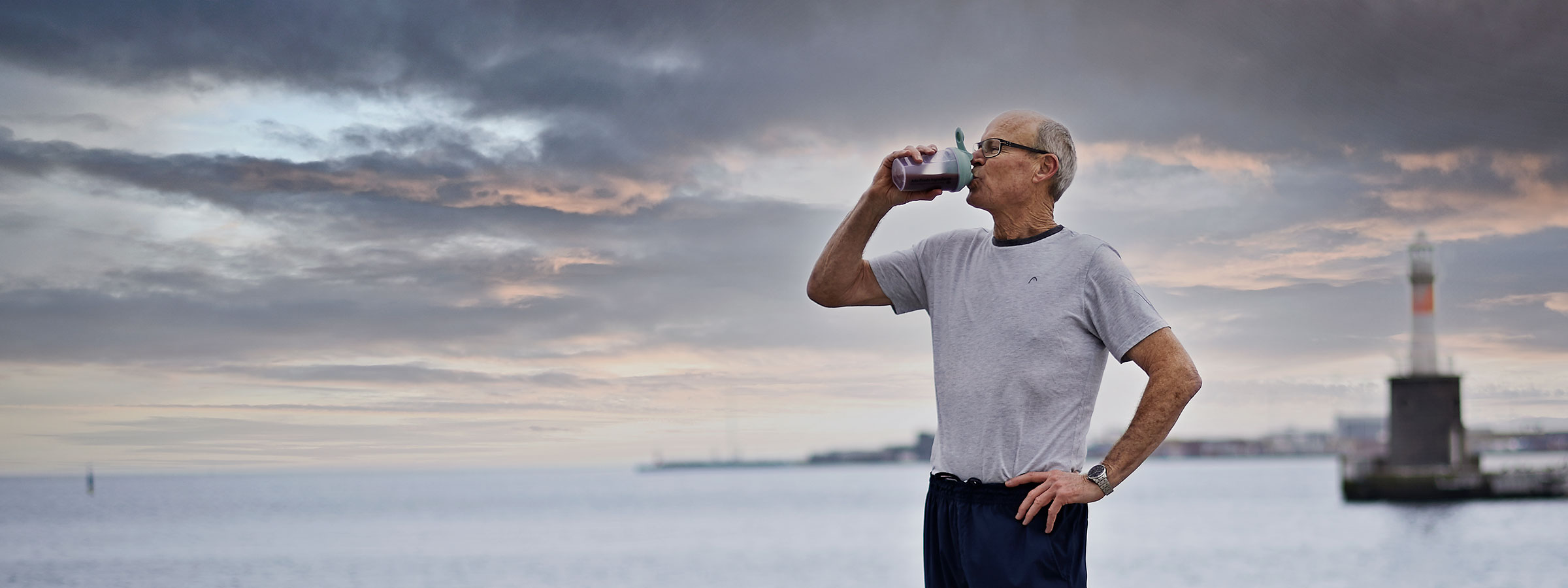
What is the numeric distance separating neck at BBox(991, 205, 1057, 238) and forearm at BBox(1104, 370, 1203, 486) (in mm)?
399

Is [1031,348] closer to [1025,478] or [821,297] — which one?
[1025,478]

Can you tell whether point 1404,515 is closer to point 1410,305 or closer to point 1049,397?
point 1410,305

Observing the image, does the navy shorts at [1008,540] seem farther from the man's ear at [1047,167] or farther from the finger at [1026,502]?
the man's ear at [1047,167]

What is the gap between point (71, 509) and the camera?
294 feet

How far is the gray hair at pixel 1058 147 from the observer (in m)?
2.57

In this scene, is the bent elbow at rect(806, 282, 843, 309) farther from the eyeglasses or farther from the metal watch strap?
the metal watch strap

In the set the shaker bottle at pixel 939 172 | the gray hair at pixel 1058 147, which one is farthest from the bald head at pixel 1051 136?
the shaker bottle at pixel 939 172

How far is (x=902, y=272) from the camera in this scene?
9.20ft

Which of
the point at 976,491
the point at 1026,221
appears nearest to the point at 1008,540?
the point at 976,491

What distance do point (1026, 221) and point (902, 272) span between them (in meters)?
0.32

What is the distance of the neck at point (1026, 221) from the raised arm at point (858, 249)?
0.15 meters

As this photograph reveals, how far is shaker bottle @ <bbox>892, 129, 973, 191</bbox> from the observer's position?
100 inches

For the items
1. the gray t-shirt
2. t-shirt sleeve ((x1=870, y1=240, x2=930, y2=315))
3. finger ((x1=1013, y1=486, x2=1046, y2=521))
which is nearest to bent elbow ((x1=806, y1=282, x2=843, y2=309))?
t-shirt sleeve ((x1=870, y1=240, x2=930, y2=315))

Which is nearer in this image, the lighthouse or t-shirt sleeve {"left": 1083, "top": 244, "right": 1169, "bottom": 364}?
t-shirt sleeve {"left": 1083, "top": 244, "right": 1169, "bottom": 364}
